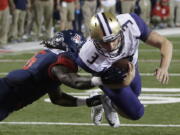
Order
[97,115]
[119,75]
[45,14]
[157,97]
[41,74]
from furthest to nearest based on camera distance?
[45,14] < [157,97] < [97,115] < [41,74] < [119,75]

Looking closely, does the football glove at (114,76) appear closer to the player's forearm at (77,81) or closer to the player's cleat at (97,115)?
the player's forearm at (77,81)

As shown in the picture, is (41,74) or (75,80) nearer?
(75,80)

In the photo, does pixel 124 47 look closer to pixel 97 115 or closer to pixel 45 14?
pixel 97 115

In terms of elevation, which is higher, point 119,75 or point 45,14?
point 119,75

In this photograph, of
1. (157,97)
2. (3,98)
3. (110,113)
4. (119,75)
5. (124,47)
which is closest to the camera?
(119,75)

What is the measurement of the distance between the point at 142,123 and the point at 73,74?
1380mm

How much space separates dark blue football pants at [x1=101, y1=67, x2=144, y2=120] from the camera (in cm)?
628

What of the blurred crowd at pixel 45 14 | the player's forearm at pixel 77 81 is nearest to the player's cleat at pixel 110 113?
the player's forearm at pixel 77 81

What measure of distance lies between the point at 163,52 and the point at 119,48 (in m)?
0.34

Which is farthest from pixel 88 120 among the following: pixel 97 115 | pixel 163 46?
pixel 163 46

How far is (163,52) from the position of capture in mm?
5836

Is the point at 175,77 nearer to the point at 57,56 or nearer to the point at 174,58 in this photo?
the point at 174,58

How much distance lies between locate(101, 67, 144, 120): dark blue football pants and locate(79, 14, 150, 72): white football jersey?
0.84ft

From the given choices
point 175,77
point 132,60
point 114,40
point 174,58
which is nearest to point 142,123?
point 132,60
